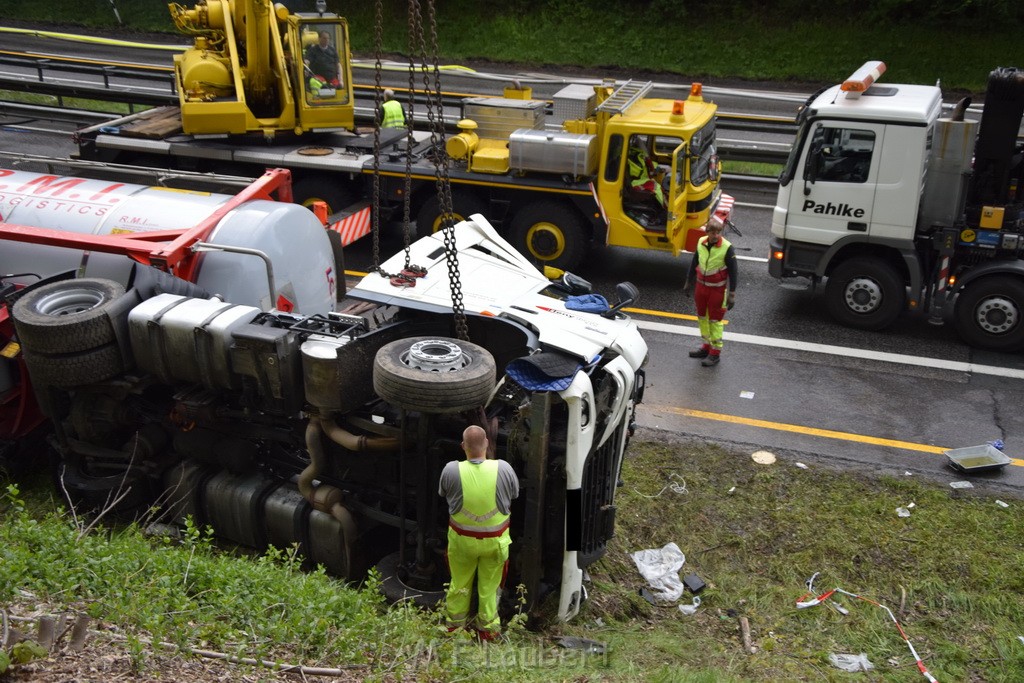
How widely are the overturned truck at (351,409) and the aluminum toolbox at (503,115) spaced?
16.9 ft

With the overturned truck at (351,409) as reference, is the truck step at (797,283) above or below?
below

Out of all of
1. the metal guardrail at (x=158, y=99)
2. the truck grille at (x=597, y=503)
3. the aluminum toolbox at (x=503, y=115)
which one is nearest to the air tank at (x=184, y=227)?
the truck grille at (x=597, y=503)

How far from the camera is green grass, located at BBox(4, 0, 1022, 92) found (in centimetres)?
2373

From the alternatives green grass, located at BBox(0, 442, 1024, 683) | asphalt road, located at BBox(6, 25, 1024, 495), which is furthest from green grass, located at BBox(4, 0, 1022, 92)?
green grass, located at BBox(0, 442, 1024, 683)

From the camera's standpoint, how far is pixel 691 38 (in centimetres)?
2570

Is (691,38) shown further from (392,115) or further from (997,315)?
(997,315)

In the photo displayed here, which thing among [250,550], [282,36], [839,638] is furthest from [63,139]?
[839,638]

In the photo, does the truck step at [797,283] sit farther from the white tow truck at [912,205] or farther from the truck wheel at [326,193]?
the truck wheel at [326,193]

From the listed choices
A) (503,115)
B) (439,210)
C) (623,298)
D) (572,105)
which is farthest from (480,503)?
(503,115)

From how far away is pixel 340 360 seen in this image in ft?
18.8

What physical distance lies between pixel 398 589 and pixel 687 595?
188cm

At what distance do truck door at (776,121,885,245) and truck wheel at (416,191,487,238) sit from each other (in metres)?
3.60

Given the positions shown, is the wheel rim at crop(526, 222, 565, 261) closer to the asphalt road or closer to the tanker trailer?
the asphalt road

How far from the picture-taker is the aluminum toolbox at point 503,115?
1152 centimetres
